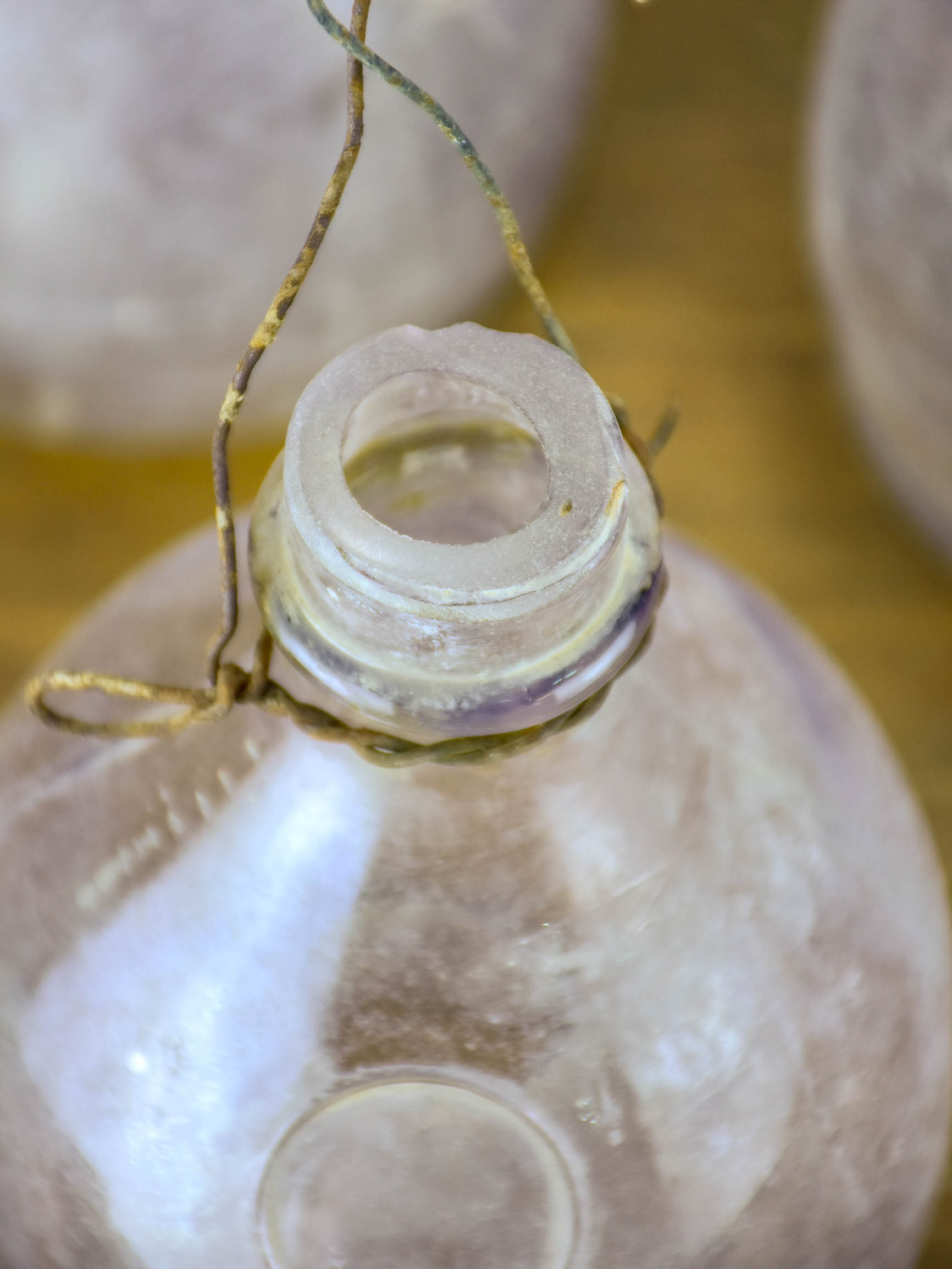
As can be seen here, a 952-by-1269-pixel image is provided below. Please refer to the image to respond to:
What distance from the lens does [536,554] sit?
19cm

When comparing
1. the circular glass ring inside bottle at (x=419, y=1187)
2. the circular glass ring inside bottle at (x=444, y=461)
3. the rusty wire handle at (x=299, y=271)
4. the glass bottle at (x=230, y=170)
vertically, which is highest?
the rusty wire handle at (x=299, y=271)

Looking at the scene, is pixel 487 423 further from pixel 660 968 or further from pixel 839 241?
pixel 839 241

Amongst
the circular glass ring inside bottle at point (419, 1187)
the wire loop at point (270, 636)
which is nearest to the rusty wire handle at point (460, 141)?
the wire loop at point (270, 636)

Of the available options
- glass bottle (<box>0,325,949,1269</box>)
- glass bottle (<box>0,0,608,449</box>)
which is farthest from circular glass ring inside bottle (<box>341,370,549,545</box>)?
glass bottle (<box>0,0,608,449</box>)

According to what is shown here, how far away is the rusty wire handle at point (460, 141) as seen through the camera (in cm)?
19

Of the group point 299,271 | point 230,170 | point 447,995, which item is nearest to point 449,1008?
point 447,995

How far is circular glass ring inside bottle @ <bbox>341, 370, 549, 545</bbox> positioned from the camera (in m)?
0.22

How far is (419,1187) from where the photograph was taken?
248mm

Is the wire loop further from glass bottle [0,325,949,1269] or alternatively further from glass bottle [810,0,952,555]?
glass bottle [810,0,952,555]

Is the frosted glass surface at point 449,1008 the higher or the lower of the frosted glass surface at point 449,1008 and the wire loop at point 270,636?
the lower

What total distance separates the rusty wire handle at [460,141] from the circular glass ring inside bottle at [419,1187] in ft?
0.42

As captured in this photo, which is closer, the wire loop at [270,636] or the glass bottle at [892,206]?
the wire loop at [270,636]

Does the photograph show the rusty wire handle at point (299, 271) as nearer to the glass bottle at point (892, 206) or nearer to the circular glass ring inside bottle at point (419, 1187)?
the circular glass ring inside bottle at point (419, 1187)

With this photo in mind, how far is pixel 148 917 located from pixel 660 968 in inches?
3.4
